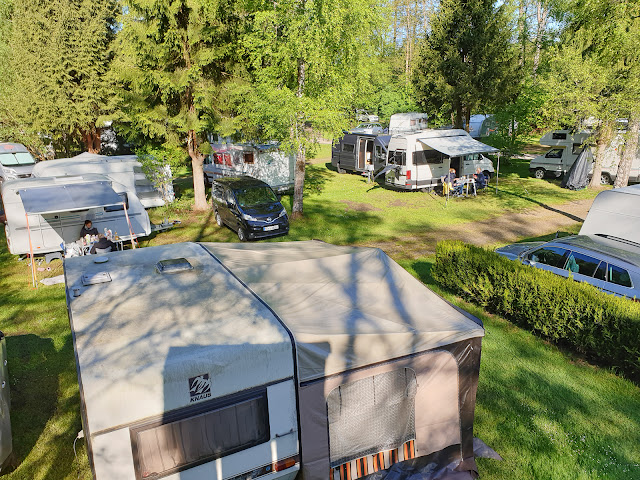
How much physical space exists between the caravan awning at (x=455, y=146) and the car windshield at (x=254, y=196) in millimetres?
8587

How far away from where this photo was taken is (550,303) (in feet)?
27.1

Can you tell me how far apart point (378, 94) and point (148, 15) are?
25.7 metres

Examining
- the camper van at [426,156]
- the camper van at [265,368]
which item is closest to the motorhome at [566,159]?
the camper van at [426,156]

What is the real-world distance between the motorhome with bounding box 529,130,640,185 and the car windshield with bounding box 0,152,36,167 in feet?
86.9

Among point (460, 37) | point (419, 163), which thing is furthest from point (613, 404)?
point (460, 37)

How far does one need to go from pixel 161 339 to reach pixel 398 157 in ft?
61.7

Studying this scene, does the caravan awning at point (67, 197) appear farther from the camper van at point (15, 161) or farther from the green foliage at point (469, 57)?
the green foliage at point (469, 57)

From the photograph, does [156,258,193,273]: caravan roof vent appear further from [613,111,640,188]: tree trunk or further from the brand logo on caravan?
[613,111,640,188]: tree trunk

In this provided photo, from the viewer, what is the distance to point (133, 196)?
14.1 m

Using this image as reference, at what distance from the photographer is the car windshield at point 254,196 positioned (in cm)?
1501

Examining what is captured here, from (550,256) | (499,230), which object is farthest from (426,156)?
(550,256)

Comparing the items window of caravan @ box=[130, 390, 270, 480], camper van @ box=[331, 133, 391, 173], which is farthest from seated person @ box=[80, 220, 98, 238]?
camper van @ box=[331, 133, 391, 173]

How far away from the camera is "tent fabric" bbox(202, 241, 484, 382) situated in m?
4.64

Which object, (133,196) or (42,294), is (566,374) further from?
(133,196)
